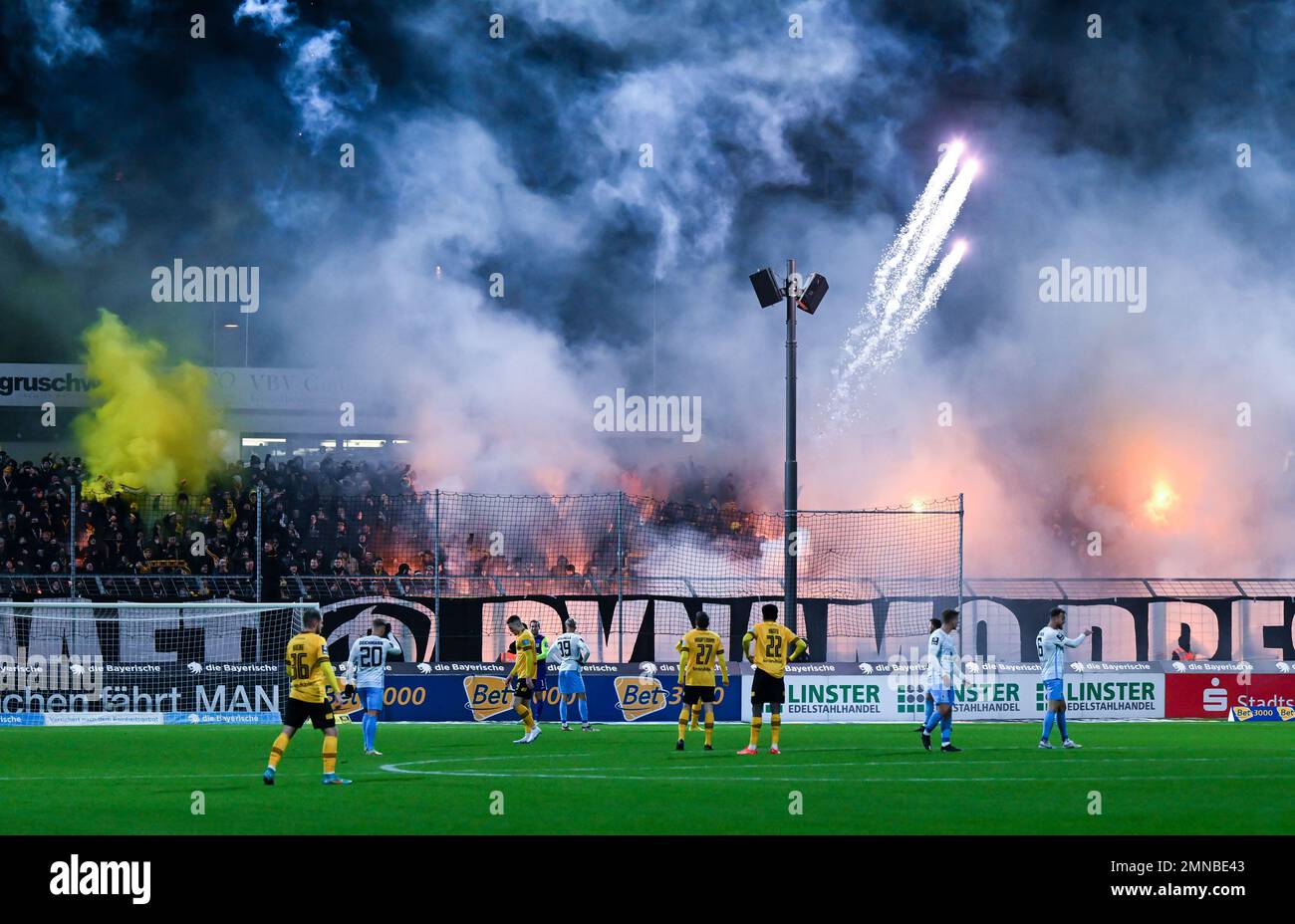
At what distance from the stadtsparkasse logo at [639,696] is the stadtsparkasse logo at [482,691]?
215 cm

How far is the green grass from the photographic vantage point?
47.6 ft

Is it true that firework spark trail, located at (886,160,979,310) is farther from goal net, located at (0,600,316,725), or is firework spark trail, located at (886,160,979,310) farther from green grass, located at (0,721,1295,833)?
green grass, located at (0,721,1295,833)

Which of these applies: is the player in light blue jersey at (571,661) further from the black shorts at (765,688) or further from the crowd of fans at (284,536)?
the black shorts at (765,688)

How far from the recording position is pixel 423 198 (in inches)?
2199

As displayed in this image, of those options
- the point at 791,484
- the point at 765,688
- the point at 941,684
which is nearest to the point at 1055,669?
the point at 941,684

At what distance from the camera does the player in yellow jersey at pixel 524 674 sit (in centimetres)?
2634

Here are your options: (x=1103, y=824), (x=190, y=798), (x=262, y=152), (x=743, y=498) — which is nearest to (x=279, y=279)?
(x=262, y=152)

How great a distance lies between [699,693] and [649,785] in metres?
5.69

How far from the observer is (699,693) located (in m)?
23.9

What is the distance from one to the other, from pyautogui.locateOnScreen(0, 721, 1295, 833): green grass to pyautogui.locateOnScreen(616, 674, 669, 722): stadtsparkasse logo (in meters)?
4.35

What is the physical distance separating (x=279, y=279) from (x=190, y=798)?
38296 mm
